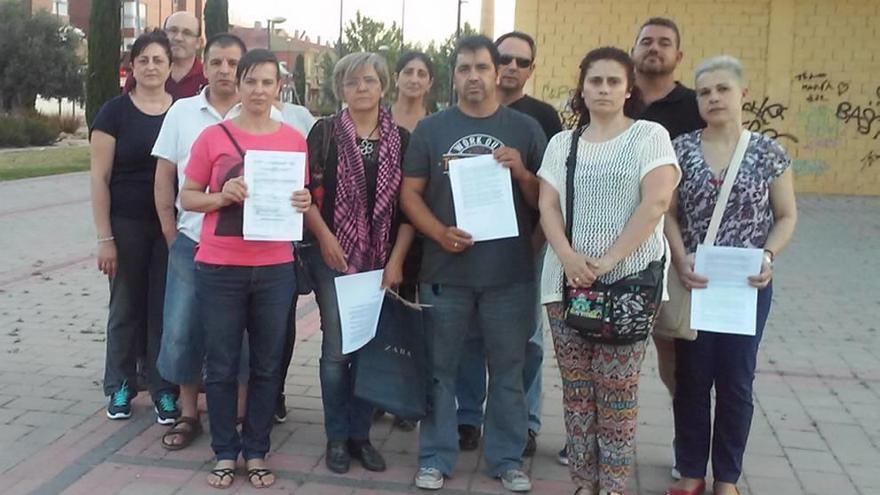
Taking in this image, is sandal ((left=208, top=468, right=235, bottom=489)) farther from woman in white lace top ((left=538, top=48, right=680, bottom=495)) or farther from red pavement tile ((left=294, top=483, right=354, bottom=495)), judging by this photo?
woman in white lace top ((left=538, top=48, right=680, bottom=495))

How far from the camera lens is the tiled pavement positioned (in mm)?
4172

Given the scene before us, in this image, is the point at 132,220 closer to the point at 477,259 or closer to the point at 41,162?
the point at 477,259

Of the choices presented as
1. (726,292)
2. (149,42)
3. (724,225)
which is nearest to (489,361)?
(726,292)

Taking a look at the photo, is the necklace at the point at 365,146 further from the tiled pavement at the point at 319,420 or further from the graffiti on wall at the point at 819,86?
the graffiti on wall at the point at 819,86

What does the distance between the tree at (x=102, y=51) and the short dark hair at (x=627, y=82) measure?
15.5 m

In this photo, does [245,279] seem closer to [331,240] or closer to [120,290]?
[331,240]

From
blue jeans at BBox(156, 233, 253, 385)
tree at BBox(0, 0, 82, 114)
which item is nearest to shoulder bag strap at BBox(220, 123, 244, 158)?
blue jeans at BBox(156, 233, 253, 385)

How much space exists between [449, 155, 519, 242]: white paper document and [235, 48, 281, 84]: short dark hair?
92 cm

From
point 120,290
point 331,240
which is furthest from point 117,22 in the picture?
point 331,240

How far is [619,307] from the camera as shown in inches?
138

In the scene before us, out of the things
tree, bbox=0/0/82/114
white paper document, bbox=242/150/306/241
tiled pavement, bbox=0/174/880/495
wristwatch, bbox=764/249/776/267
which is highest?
tree, bbox=0/0/82/114

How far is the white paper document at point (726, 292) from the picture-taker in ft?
12.0

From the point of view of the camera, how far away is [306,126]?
4.56m

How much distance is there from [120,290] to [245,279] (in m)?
1.26
